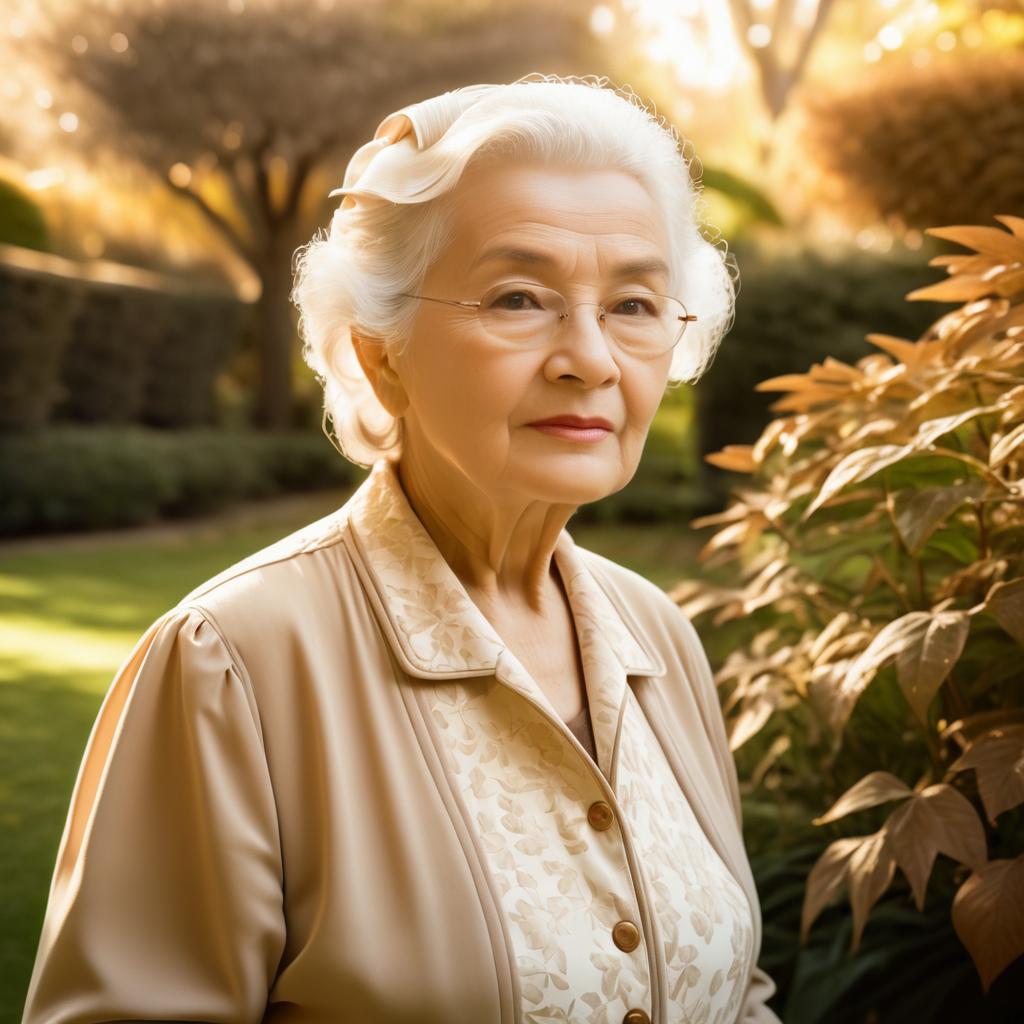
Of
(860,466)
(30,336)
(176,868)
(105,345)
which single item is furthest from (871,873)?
(105,345)

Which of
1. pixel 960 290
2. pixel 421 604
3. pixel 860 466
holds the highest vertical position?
pixel 960 290

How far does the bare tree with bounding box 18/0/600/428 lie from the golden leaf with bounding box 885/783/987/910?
1276 centimetres

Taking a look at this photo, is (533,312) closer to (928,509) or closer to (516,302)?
(516,302)

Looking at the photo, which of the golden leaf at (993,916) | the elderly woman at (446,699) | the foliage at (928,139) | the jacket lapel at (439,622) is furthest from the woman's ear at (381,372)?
the foliage at (928,139)

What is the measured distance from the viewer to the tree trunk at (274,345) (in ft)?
45.4

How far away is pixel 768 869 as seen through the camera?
2.43 m

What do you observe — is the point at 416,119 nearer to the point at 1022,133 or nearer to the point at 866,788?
the point at 866,788

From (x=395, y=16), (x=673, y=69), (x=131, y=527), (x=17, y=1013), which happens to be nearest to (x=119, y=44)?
(x=395, y=16)

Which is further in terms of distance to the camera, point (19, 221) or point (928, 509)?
point (19, 221)

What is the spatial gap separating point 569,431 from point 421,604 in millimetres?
287

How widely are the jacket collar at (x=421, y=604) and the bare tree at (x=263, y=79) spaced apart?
12.6 meters

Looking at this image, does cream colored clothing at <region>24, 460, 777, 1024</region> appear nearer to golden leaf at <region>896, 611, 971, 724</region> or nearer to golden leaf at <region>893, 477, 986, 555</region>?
golden leaf at <region>896, 611, 971, 724</region>

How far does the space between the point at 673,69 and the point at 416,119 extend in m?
19.8

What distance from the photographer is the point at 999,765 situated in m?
1.62
